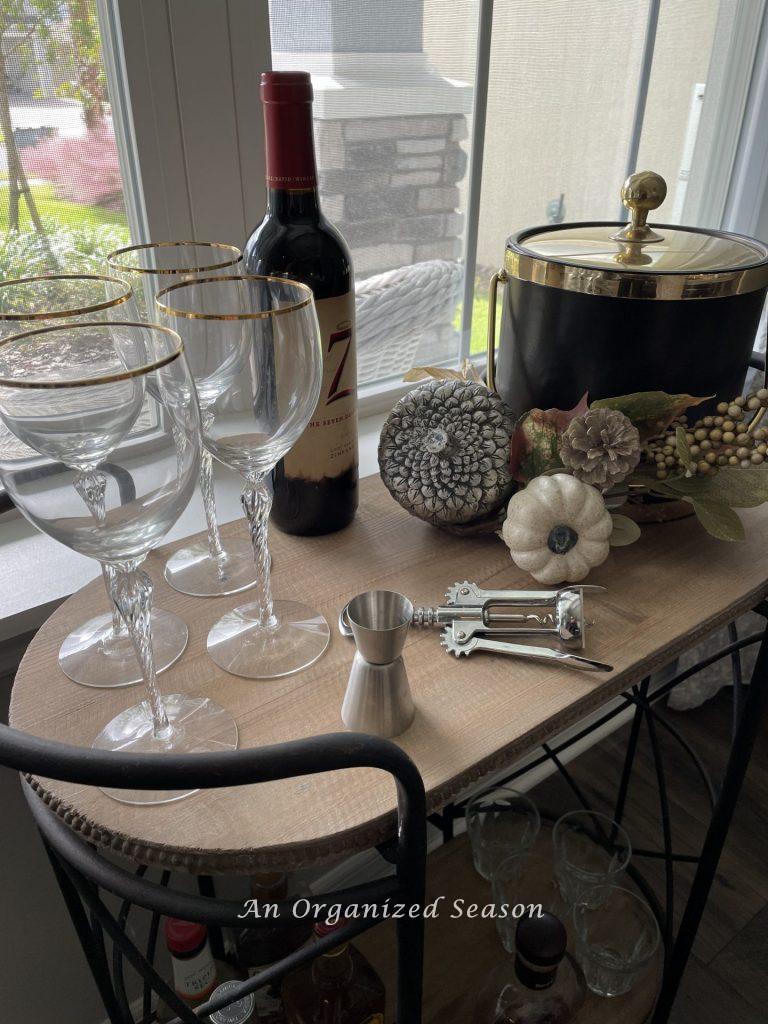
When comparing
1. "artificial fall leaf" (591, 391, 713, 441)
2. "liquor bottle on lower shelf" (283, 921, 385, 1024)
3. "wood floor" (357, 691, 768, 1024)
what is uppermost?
"artificial fall leaf" (591, 391, 713, 441)

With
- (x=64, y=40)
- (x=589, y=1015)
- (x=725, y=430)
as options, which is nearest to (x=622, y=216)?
(x=725, y=430)

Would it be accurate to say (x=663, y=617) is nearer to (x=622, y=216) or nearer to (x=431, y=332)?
(x=431, y=332)

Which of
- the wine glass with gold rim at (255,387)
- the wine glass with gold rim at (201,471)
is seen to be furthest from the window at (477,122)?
the wine glass with gold rim at (255,387)

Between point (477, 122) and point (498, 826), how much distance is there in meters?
0.94

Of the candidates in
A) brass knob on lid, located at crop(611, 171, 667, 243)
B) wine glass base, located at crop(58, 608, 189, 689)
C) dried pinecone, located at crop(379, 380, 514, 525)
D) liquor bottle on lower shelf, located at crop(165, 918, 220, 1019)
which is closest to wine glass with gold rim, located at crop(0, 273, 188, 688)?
wine glass base, located at crop(58, 608, 189, 689)

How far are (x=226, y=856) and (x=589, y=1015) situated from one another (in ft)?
2.19

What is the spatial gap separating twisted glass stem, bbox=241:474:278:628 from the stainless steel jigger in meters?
0.10

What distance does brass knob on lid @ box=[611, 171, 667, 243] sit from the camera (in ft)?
2.19

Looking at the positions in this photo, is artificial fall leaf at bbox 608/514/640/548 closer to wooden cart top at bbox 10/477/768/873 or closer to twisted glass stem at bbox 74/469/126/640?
wooden cart top at bbox 10/477/768/873

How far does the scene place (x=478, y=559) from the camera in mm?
664

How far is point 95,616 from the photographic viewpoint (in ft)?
2.01

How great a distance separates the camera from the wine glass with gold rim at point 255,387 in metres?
0.49

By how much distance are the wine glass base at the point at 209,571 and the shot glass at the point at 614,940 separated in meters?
0.61

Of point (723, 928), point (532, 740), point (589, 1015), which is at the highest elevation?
point (532, 740)
